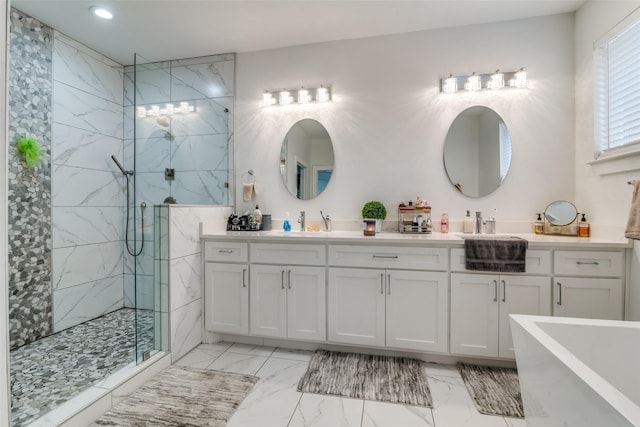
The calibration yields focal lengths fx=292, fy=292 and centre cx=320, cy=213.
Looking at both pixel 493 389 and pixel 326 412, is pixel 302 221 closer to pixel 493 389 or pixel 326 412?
pixel 326 412

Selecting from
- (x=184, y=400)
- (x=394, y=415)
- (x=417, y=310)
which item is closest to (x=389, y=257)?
(x=417, y=310)

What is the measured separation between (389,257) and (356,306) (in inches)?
17.6

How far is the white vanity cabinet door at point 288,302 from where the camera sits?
7.38ft

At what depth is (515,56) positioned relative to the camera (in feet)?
8.09

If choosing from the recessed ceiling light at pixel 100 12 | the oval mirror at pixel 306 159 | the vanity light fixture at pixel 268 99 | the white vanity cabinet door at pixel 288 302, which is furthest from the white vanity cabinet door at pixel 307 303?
the recessed ceiling light at pixel 100 12

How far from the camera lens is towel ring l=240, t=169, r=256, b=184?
300cm

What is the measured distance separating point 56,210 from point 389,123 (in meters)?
3.07

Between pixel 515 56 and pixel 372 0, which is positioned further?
pixel 515 56

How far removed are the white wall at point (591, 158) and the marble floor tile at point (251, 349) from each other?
2456mm

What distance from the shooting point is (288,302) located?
2299 millimetres

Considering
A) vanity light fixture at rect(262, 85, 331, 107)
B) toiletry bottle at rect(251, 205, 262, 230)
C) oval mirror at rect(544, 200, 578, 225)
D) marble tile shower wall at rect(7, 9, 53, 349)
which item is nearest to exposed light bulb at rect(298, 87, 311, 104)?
vanity light fixture at rect(262, 85, 331, 107)

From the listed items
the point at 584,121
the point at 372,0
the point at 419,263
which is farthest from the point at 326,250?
the point at 584,121

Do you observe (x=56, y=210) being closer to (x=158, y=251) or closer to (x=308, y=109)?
(x=158, y=251)

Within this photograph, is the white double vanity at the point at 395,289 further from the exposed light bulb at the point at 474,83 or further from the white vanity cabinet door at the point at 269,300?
the exposed light bulb at the point at 474,83
